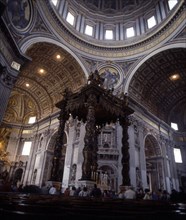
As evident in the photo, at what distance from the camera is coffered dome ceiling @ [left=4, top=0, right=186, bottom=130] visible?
49.5 feet

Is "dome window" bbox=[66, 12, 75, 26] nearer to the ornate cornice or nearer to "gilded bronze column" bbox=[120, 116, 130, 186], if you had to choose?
the ornate cornice

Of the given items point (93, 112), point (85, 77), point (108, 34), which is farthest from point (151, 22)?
point (93, 112)

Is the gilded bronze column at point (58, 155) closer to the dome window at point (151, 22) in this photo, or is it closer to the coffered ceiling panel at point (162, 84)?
the coffered ceiling panel at point (162, 84)

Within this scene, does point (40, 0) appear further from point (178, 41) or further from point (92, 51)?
point (178, 41)

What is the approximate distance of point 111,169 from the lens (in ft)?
41.8

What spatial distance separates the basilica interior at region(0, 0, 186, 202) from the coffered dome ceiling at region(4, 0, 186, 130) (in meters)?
0.09

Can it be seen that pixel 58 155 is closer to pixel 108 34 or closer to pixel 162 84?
pixel 162 84

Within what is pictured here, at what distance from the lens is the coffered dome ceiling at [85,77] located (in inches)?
595

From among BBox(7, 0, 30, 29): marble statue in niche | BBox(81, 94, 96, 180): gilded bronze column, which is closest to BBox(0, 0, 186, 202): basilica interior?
BBox(7, 0, 30, 29): marble statue in niche

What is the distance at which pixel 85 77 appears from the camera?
15.4 m

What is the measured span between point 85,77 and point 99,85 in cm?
398

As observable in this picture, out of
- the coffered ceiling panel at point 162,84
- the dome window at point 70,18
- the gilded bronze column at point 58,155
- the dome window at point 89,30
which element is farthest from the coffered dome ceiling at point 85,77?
the gilded bronze column at point 58,155

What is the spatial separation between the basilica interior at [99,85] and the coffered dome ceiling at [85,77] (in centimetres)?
9

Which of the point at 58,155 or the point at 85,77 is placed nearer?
the point at 58,155
